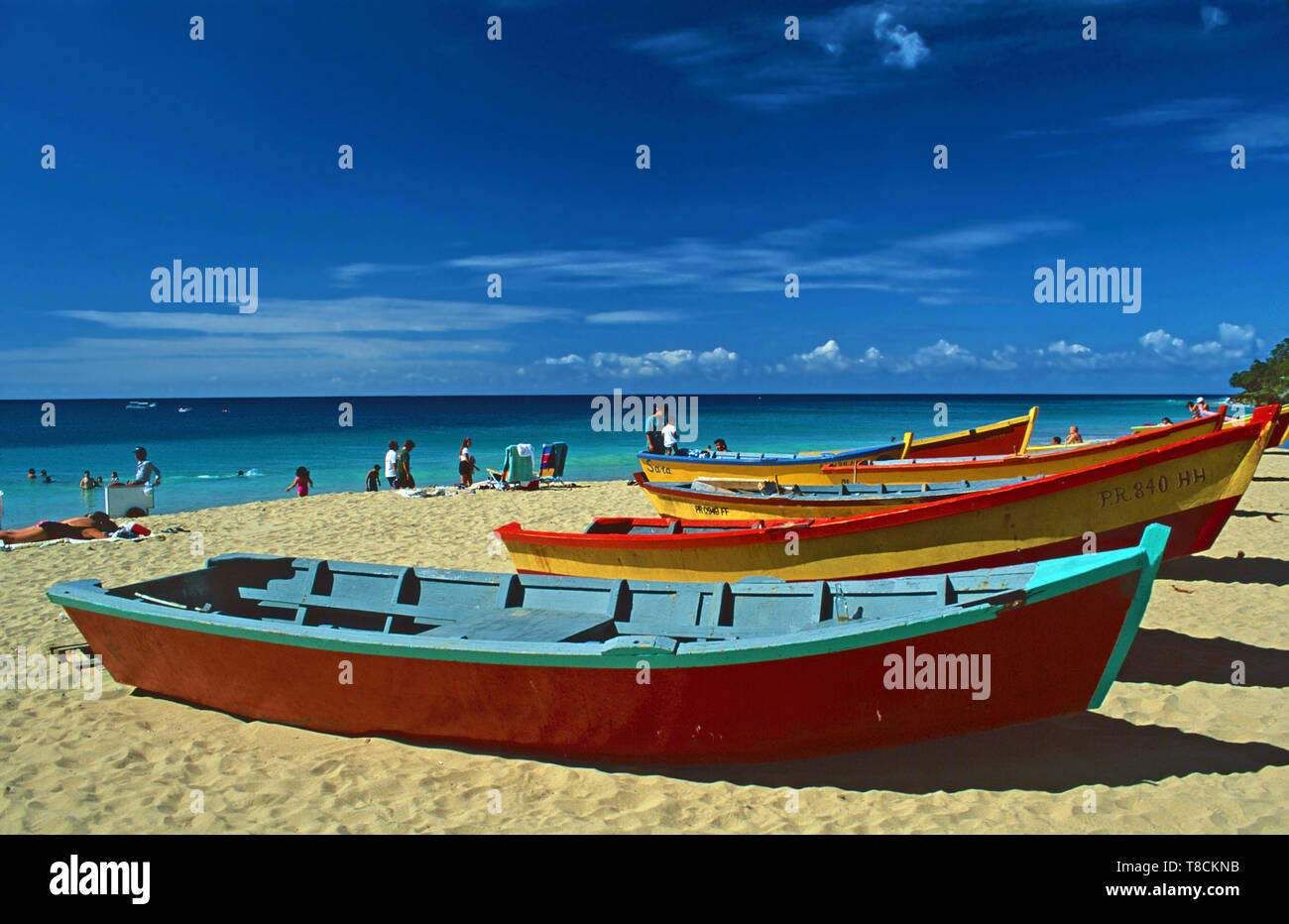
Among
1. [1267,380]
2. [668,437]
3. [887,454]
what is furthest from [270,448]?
[1267,380]

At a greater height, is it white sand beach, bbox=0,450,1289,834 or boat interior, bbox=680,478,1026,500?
boat interior, bbox=680,478,1026,500

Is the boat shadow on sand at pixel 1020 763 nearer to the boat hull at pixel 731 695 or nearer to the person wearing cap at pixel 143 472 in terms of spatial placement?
the boat hull at pixel 731 695

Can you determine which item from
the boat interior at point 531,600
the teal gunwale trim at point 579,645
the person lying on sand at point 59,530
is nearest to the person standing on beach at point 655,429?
the person lying on sand at point 59,530

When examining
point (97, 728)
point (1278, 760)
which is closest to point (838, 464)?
point (1278, 760)

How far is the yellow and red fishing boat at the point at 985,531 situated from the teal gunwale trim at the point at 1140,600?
2528 mm

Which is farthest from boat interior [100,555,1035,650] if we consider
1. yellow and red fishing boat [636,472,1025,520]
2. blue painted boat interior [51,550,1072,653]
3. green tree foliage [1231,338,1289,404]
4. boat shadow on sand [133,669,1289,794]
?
green tree foliage [1231,338,1289,404]

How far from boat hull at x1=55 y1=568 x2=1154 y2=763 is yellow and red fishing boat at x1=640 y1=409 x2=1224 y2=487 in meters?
5.20

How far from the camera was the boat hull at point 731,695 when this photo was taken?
395 cm

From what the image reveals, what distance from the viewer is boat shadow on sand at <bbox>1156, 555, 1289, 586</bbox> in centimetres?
853

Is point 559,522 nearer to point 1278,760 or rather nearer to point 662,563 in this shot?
point 662,563

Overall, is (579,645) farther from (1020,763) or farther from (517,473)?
(517,473)

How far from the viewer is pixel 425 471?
3203 cm

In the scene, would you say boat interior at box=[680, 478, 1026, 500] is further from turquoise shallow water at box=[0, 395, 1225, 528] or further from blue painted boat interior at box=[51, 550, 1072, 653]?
turquoise shallow water at box=[0, 395, 1225, 528]

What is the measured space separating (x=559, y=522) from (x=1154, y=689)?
10.5 m
